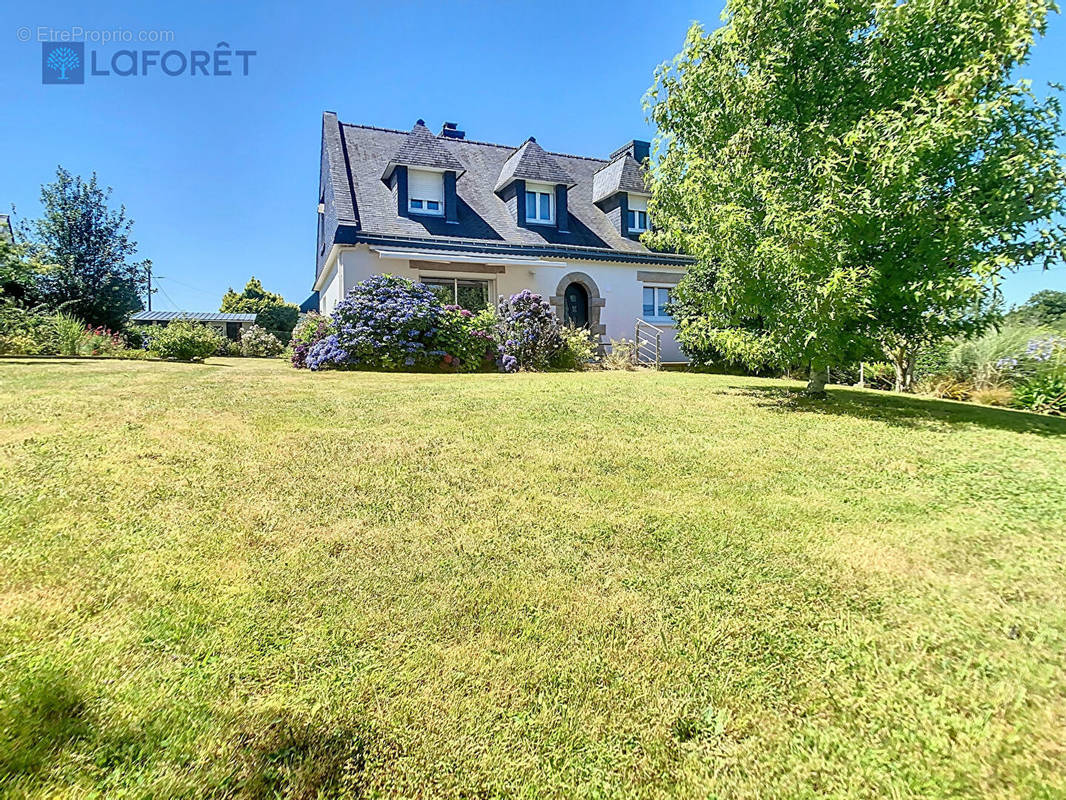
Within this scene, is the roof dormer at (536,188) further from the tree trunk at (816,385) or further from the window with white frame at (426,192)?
the tree trunk at (816,385)

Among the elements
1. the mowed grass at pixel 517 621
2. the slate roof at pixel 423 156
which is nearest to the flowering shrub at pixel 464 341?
the slate roof at pixel 423 156

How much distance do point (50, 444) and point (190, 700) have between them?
394 centimetres

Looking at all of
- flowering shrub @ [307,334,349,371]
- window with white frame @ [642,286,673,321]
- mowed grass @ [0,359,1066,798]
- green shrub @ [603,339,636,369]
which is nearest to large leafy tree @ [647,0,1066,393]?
mowed grass @ [0,359,1066,798]

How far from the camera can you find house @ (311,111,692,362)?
16.9m

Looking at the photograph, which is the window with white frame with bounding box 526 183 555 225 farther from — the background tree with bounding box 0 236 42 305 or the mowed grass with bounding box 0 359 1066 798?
the mowed grass with bounding box 0 359 1066 798

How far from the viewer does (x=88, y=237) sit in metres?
26.9

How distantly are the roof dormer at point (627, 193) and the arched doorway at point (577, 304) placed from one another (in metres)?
3.36

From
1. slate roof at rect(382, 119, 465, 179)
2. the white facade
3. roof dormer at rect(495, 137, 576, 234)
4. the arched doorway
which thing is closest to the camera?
the white facade

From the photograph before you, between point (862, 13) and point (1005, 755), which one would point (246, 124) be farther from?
point (1005, 755)

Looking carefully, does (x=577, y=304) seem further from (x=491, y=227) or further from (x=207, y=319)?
(x=207, y=319)

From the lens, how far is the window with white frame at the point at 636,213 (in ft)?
68.4

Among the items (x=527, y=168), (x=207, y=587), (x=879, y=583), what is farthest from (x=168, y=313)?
(x=879, y=583)

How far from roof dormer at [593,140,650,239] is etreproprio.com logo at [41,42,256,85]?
43.9ft

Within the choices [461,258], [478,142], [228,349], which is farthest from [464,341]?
[228,349]
